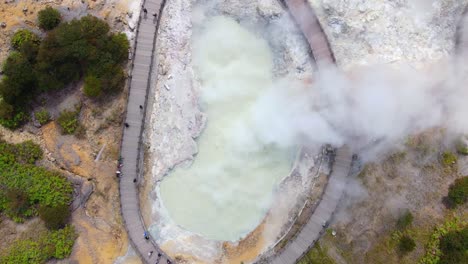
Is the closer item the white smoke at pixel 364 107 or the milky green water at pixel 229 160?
the white smoke at pixel 364 107

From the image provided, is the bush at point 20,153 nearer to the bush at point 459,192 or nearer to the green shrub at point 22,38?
the green shrub at point 22,38

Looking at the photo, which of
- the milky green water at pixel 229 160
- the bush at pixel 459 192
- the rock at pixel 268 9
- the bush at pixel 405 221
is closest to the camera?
the bush at pixel 459 192

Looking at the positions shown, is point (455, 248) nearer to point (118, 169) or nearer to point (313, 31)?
point (313, 31)

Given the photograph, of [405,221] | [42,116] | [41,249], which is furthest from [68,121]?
[405,221]

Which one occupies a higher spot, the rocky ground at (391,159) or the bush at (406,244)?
the rocky ground at (391,159)

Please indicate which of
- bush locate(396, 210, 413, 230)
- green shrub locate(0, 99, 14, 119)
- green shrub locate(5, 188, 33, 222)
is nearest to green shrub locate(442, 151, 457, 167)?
bush locate(396, 210, 413, 230)

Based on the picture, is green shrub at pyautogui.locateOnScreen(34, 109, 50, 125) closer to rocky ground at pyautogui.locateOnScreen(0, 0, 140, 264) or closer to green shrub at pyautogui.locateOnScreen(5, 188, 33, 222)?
rocky ground at pyautogui.locateOnScreen(0, 0, 140, 264)

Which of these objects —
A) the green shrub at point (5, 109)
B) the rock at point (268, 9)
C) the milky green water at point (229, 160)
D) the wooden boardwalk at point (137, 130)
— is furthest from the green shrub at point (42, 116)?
the rock at point (268, 9)
